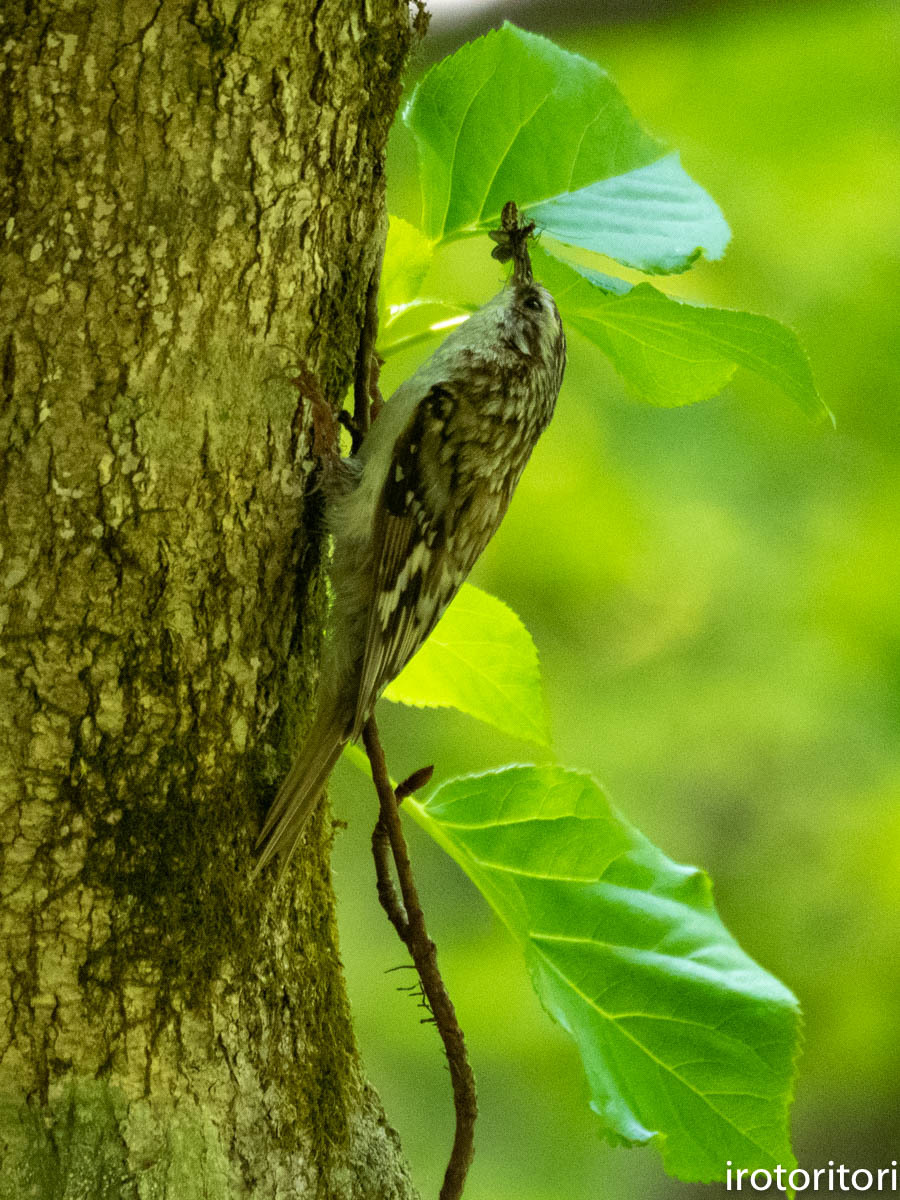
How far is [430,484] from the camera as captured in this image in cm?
225

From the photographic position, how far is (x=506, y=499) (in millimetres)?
2428

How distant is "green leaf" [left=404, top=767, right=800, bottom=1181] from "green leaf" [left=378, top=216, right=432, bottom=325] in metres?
0.79

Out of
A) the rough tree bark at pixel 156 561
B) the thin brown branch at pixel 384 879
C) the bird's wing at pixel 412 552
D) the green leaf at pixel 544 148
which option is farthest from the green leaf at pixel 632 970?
the green leaf at pixel 544 148

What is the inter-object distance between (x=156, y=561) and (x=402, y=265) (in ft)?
2.49

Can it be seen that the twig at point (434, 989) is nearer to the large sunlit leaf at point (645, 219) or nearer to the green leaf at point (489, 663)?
the green leaf at point (489, 663)

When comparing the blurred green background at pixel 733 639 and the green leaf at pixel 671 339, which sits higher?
the green leaf at pixel 671 339

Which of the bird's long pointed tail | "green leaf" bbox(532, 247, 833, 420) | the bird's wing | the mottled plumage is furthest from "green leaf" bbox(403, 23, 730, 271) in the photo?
the bird's long pointed tail

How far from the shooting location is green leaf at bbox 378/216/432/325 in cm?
202

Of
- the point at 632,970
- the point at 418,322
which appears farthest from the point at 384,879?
the point at 418,322

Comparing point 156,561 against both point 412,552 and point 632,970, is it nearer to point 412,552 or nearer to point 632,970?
point 412,552

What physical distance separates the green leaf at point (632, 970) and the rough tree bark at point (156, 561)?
1.48ft

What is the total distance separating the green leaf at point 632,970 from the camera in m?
1.87

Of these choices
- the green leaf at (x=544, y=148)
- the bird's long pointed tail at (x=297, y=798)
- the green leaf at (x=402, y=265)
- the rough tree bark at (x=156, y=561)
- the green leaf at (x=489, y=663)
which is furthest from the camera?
the green leaf at (x=489, y=663)

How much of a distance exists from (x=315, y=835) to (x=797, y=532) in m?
4.07
